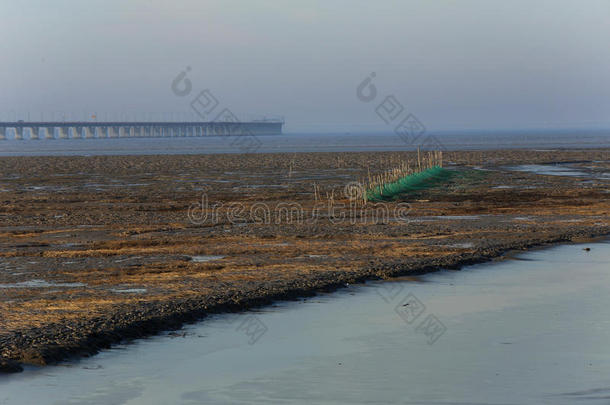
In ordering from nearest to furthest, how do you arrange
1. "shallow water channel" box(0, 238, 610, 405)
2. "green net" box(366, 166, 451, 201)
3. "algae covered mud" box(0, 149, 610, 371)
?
"shallow water channel" box(0, 238, 610, 405) < "algae covered mud" box(0, 149, 610, 371) < "green net" box(366, 166, 451, 201)

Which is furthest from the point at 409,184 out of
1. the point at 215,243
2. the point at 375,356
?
the point at 375,356

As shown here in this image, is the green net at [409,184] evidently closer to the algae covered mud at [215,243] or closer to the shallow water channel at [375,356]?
the algae covered mud at [215,243]

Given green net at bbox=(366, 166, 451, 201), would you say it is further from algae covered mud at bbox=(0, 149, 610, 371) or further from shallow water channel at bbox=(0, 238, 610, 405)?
shallow water channel at bbox=(0, 238, 610, 405)

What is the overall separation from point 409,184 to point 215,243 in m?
20.5

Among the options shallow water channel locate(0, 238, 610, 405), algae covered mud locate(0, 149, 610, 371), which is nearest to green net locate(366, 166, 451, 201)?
algae covered mud locate(0, 149, 610, 371)

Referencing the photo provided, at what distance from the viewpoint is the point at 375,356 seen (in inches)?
440

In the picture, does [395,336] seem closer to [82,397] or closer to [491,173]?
[82,397]

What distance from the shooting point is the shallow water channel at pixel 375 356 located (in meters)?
9.55

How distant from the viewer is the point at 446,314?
13.5m

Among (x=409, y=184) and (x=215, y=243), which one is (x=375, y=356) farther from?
(x=409, y=184)

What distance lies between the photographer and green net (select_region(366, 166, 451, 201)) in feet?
115

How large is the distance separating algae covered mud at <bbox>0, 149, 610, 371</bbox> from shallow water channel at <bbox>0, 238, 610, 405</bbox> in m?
0.60

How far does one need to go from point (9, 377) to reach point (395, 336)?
4891 mm

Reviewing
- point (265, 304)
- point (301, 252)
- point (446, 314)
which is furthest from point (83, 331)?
point (301, 252)
